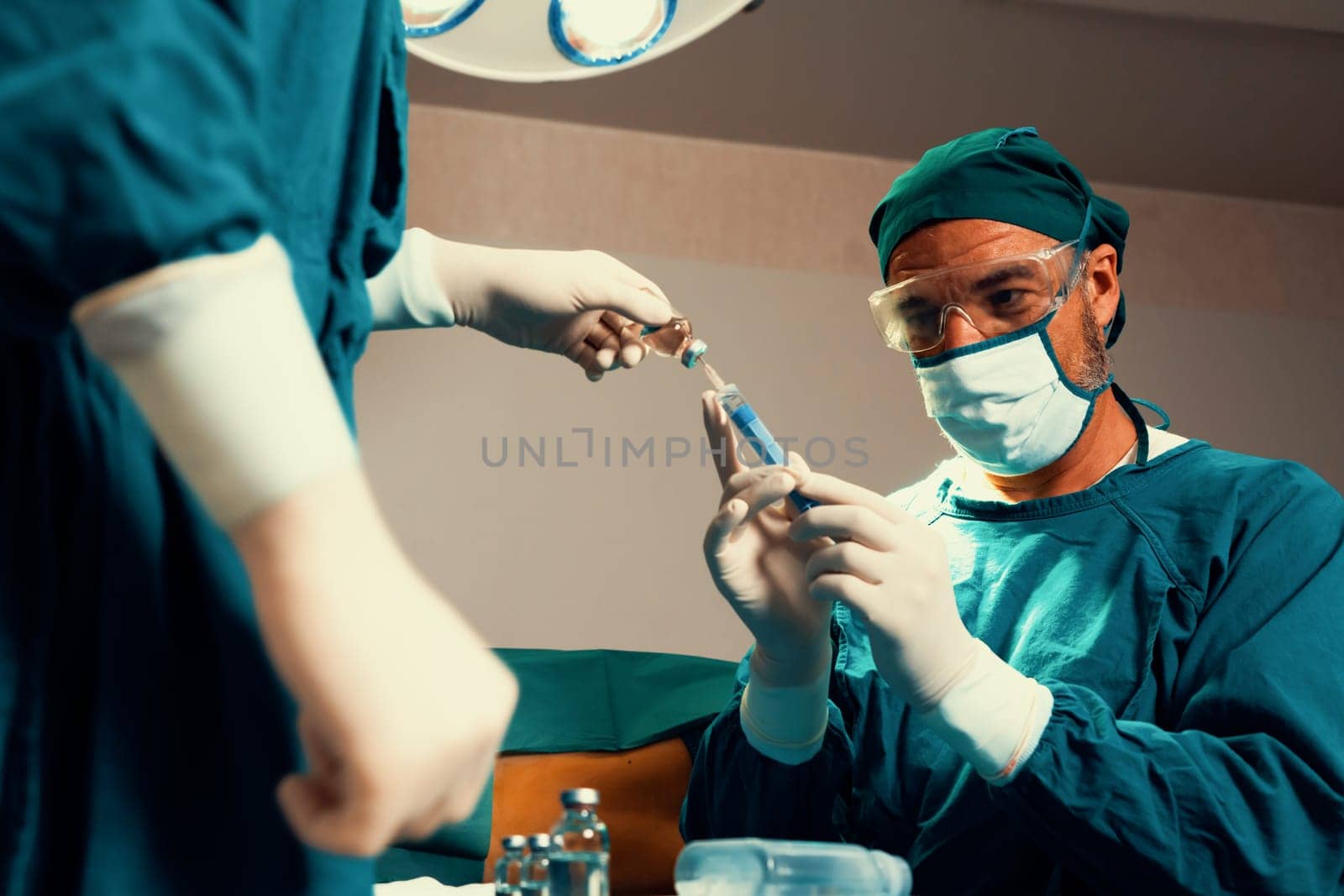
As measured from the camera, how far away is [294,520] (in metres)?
0.45

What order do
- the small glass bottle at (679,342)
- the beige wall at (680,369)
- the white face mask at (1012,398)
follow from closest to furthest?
the small glass bottle at (679,342)
the white face mask at (1012,398)
the beige wall at (680,369)

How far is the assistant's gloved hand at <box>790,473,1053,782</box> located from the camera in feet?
4.12

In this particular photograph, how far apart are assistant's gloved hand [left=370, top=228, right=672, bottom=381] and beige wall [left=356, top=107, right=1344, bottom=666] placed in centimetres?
236

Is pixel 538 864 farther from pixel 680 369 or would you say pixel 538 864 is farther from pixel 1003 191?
pixel 680 369

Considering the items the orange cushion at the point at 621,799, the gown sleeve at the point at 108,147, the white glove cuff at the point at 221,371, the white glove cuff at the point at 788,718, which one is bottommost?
the orange cushion at the point at 621,799

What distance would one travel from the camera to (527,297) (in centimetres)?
98

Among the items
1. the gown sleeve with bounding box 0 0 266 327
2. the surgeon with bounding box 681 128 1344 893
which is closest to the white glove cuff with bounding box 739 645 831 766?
the surgeon with bounding box 681 128 1344 893

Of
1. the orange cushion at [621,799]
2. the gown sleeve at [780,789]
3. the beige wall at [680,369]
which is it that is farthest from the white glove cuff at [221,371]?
the beige wall at [680,369]

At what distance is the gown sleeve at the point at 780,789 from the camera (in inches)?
62.8

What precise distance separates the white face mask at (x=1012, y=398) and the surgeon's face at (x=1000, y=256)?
0.03 m

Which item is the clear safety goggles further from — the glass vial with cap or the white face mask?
the glass vial with cap

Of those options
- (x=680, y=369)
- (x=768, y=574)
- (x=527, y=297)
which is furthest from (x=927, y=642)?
(x=680, y=369)

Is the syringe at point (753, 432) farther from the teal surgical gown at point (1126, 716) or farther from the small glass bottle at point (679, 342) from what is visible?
the teal surgical gown at point (1126, 716)

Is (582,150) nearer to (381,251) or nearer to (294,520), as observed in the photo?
(381,251)
